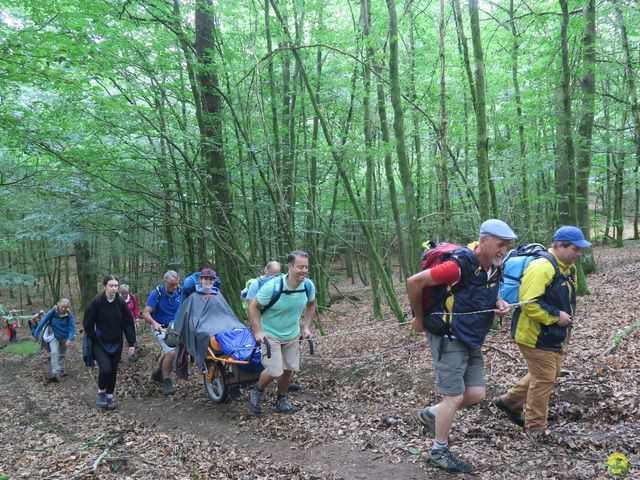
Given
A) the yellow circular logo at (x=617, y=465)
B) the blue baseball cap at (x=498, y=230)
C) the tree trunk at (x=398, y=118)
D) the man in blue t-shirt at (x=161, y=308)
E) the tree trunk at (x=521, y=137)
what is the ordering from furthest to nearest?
the tree trunk at (x=521, y=137), the tree trunk at (x=398, y=118), the man in blue t-shirt at (x=161, y=308), the blue baseball cap at (x=498, y=230), the yellow circular logo at (x=617, y=465)

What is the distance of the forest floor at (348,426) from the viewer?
397 cm

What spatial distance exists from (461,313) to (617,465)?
1.52 metres

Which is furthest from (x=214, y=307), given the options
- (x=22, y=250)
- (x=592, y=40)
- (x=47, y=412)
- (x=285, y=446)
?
(x=22, y=250)

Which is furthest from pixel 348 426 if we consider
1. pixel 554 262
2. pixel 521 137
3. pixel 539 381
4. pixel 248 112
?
pixel 521 137

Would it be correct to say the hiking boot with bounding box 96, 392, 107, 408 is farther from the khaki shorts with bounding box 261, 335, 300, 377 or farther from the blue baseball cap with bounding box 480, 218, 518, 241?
the blue baseball cap with bounding box 480, 218, 518, 241

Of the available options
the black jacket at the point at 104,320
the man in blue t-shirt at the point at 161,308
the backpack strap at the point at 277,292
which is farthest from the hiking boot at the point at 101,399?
the backpack strap at the point at 277,292

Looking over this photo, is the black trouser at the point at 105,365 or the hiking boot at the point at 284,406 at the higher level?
the black trouser at the point at 105,365

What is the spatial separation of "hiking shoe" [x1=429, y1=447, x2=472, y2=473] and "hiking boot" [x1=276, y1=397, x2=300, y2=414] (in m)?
2.34

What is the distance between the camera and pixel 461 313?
355 cm

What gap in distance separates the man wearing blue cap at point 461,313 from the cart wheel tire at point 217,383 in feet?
10.5

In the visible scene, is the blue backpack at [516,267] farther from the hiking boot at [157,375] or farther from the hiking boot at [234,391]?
the hiking boot at [157,375]

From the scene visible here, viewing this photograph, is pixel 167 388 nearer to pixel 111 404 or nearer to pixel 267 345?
pixel 111 404

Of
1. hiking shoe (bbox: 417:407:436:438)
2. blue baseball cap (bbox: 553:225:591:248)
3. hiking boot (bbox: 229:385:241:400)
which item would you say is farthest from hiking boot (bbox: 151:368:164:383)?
blue baseball cap (bbox: 553:225:591:248)

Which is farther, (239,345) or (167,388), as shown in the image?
(167,388)
